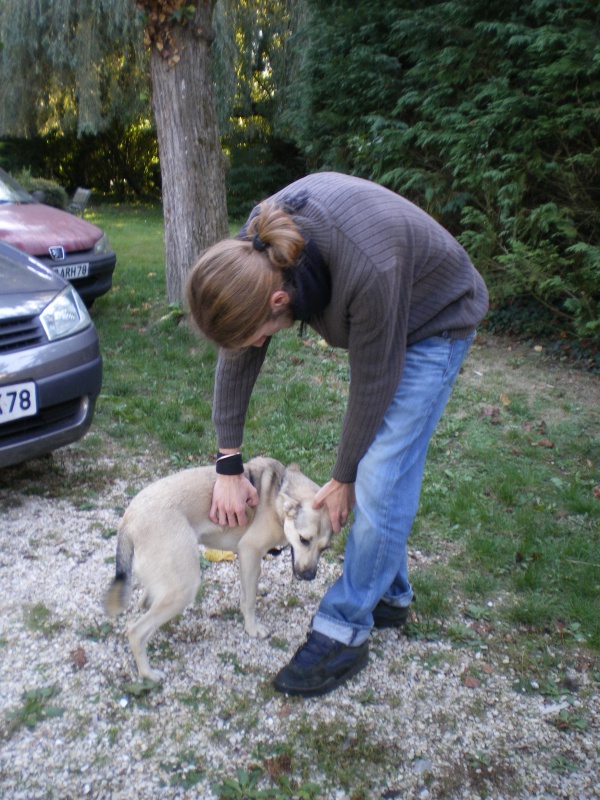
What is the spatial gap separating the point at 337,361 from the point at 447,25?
4362 millimetres

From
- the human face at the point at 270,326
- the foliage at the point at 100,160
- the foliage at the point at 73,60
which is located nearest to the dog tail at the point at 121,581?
the human face at the point at 270,326

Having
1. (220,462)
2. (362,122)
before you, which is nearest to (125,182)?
(362,122)

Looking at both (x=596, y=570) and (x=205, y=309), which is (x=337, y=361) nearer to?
(x=596, y=570)

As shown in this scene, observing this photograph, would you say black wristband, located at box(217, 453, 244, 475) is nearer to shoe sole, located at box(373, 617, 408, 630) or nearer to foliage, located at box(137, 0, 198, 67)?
shoe sole, located at box(373, 617, 408, 630)

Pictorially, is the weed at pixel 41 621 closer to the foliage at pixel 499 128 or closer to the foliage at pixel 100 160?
the foliage at pixel 499 128

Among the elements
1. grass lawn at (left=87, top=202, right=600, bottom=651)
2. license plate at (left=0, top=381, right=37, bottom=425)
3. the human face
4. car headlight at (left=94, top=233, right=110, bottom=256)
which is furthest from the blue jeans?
car headlight at (left=94, top=233, right=110, bottom=256)

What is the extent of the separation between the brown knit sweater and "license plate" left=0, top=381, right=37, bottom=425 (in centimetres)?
173

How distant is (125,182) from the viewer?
25.7 meters

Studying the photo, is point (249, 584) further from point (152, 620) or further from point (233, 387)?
point (233, 387)

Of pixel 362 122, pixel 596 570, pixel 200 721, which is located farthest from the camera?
pixel 362 122

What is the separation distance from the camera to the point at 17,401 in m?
3.79

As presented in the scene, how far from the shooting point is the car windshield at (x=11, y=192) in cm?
791

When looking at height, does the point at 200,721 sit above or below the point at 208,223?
below

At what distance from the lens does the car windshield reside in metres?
7.91
